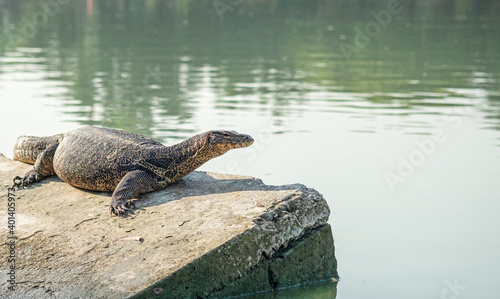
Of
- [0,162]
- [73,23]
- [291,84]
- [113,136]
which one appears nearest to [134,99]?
[291,84]

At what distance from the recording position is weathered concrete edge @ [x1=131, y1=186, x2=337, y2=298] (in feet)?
22.7

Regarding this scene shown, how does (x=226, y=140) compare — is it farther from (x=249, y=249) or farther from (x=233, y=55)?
(x=233, y=55)

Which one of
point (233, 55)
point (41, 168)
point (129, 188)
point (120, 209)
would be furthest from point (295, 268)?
point (233, 55)

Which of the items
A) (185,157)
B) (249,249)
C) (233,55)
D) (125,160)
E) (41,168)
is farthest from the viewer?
(233,55)

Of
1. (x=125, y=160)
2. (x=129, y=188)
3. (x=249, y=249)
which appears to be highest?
(x=125, y=160)

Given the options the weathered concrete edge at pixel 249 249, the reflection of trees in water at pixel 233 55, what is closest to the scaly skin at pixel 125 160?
the weathered concrete edge at pixel 249 249

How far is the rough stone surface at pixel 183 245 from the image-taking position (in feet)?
23.0

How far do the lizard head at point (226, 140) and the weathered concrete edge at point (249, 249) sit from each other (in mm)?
924

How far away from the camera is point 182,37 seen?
38.7 meters

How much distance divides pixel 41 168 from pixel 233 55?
2117 centimetres

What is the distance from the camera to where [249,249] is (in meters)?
7.27

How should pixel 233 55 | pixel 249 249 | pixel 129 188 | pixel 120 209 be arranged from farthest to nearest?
pixel 233 55 < pixel 129 188 < pixel 120 209 < pixel 249 249

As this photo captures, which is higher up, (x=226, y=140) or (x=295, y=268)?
(x=226, y=140)

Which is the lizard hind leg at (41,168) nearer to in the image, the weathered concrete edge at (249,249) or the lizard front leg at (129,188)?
the lizard front leg at (129,188)
